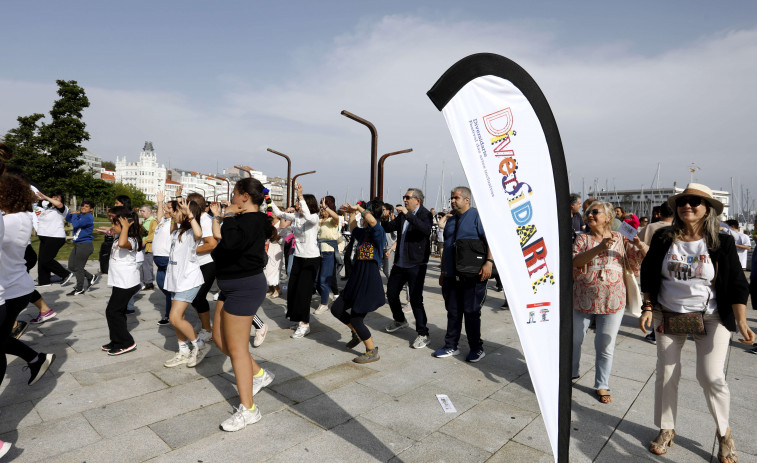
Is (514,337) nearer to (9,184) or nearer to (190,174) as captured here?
(9,184)

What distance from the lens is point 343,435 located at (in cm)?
315

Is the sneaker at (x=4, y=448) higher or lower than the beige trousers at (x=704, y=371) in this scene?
lower

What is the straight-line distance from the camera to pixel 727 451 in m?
2.89

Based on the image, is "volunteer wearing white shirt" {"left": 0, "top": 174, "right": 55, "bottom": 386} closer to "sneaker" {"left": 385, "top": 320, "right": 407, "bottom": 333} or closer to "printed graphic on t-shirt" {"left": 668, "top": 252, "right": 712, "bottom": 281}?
"sneaker" {"left": 385, "top": 320, "right": 407, "bottom": 333}

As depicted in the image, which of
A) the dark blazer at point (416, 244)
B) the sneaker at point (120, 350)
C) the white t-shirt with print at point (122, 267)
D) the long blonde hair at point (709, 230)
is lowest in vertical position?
the sneaker at point (120, 350)

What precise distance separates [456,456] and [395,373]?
162 cm

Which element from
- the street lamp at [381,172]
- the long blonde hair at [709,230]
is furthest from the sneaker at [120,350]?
the street lamp at [381,172]

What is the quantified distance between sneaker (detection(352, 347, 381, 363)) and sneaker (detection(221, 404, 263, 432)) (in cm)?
163

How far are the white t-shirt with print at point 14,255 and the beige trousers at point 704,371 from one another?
4.95 metres

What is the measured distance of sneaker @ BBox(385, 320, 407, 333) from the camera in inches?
242

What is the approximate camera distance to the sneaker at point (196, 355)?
4.53 meters

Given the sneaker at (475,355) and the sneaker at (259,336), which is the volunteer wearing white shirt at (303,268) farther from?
the sneaker at (475,355)

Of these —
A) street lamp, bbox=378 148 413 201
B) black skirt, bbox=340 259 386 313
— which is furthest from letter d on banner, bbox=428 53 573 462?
street lamp, bbox=378 148 413 201

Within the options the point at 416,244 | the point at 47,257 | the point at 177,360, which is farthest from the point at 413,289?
the point at 47,257
